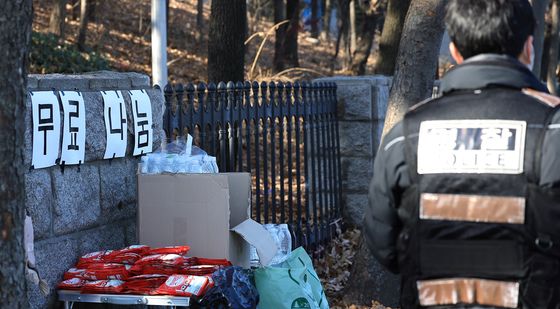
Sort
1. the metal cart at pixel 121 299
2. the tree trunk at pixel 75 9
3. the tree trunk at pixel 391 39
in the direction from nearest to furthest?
the metal cart at pixel 121 299 < the tree trunk at pixel 391 39 < the tree trunk at pixel 75 9

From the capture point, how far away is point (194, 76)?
2509cm

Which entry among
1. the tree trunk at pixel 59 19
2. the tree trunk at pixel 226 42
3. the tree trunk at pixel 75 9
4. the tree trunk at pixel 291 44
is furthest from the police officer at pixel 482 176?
the tree trunk at pixel 75 9

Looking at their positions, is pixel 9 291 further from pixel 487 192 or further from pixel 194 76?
pixel 194 76

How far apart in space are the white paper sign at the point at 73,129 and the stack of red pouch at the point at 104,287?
0.68 meters

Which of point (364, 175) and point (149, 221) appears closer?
point (149, 221)

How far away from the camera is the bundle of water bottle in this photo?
6336mm

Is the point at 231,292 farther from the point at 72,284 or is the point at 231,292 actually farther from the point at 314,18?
the point at 314,18

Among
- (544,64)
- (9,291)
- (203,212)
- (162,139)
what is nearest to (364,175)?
(162,139)

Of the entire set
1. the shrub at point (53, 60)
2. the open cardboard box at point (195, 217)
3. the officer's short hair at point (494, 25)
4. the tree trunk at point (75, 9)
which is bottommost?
the open cardboard box at point (195, 217)

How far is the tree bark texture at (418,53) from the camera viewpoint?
7.53m

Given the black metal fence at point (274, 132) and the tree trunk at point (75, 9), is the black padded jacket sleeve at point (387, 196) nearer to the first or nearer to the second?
the black metal fence at point (274, 132)

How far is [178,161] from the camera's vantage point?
20.9 feet

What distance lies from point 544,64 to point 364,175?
19126 millimetres

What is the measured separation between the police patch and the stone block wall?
7046mm
